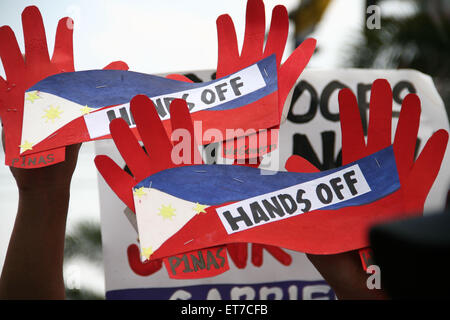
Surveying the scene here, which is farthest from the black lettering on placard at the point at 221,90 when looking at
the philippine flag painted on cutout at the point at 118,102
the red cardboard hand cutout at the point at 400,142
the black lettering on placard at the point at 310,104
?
the black lettering on placard at the point at 310,104

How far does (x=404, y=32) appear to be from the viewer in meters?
3.59

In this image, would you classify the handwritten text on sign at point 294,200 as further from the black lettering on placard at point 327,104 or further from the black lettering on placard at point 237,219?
the black lettering on placard at point 327,104

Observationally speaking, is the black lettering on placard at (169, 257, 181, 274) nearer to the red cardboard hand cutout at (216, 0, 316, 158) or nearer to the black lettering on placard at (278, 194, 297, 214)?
the black lettering on placard at (278, 194, 297, 214)

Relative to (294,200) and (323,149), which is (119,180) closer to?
(294,200)

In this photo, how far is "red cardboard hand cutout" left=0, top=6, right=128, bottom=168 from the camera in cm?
77

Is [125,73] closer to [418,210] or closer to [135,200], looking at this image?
[135,200]

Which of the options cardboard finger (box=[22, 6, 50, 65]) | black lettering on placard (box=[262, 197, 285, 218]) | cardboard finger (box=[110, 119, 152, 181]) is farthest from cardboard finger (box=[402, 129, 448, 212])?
cardboard finger (box=[22, 6, 50, 65])

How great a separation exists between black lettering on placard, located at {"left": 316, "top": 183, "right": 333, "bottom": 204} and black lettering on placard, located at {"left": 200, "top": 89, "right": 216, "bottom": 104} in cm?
26

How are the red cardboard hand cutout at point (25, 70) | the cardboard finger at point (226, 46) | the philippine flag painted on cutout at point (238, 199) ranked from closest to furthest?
the philippine flag painted on cutout at point (238, 199) → the red cardboard hand cutout at point (25, 70) → the cardboard finger at point (226, 46)

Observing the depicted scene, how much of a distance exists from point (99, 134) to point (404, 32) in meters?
3.49

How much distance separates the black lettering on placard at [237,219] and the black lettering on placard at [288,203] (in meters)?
0.06

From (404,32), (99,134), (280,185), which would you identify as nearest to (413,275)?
(280,185)

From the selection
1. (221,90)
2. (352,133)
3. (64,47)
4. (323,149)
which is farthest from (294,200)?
(323,149)

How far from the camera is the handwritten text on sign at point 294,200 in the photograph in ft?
2.25
